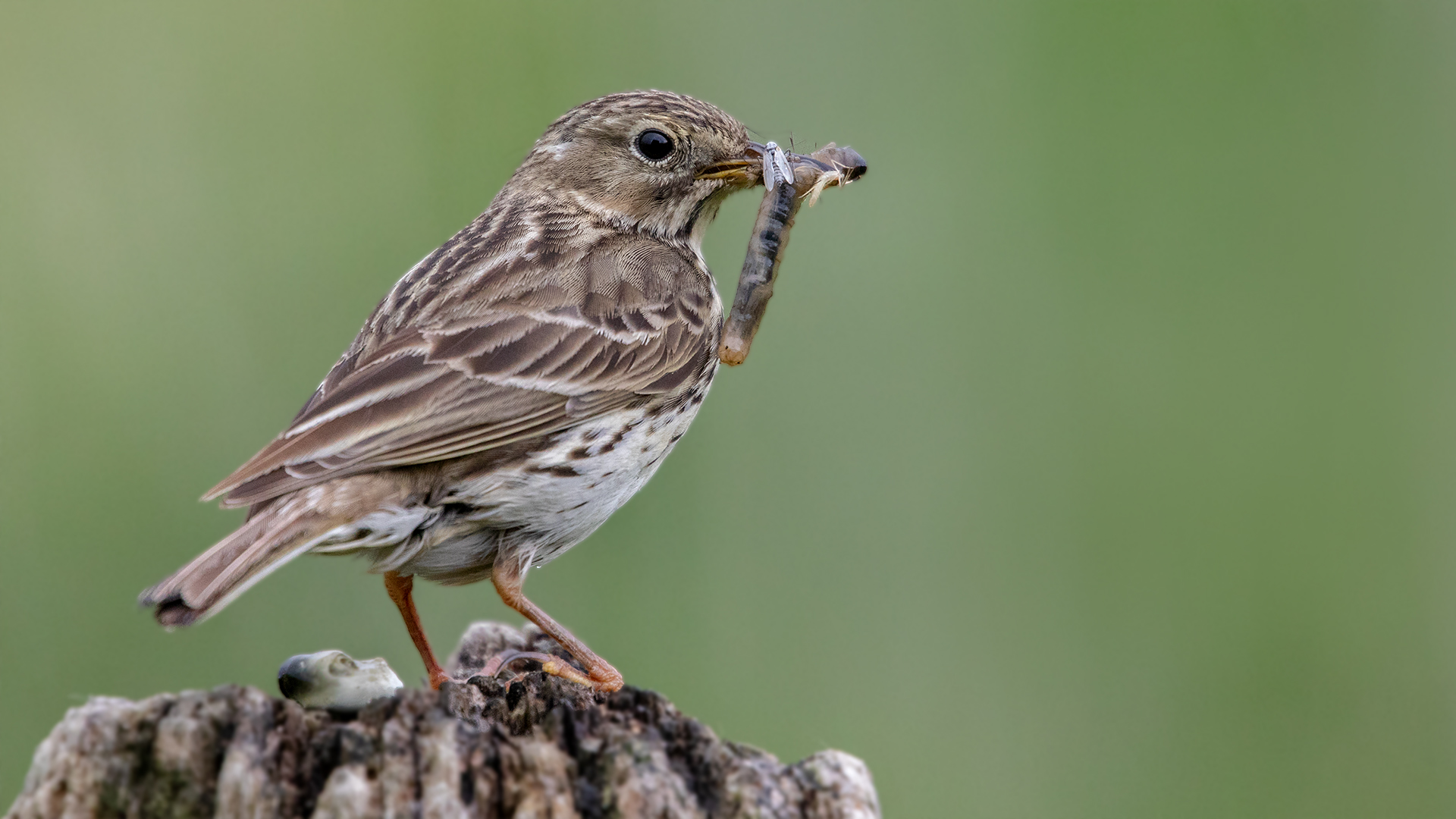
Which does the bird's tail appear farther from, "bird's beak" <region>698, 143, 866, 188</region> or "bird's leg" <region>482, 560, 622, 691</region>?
"bird's beak" <region>698, 143, 866, 188</region>

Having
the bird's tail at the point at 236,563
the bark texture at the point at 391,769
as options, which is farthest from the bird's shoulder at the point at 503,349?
the bark texture at the point at 391,769

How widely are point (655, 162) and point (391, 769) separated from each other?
4084mm

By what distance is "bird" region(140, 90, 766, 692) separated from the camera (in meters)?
4.97

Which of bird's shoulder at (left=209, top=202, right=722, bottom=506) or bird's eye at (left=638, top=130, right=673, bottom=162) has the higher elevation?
bird's eye at (left=638, top=130, right=673, bottom=162)

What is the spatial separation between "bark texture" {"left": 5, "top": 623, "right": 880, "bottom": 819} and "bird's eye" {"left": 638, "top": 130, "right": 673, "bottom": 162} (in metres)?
3.72

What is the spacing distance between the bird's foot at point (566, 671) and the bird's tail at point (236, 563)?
1.11 m

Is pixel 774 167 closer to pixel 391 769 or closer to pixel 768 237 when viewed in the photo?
pixel 768 237

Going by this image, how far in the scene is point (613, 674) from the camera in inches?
222

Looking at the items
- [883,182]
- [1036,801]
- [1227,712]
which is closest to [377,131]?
[883,182]

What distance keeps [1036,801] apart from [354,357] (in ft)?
14.6

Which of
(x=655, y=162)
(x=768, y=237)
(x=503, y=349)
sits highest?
(x=655, y=162)

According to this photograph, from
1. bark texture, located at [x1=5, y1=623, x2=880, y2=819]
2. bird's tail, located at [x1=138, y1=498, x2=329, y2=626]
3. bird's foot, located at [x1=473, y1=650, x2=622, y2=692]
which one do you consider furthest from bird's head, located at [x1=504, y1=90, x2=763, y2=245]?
bark texture, located at [x1=5, y1=623, x2=880, y2=819]

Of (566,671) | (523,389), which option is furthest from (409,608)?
(523,389)

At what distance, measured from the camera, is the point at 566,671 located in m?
5.62
